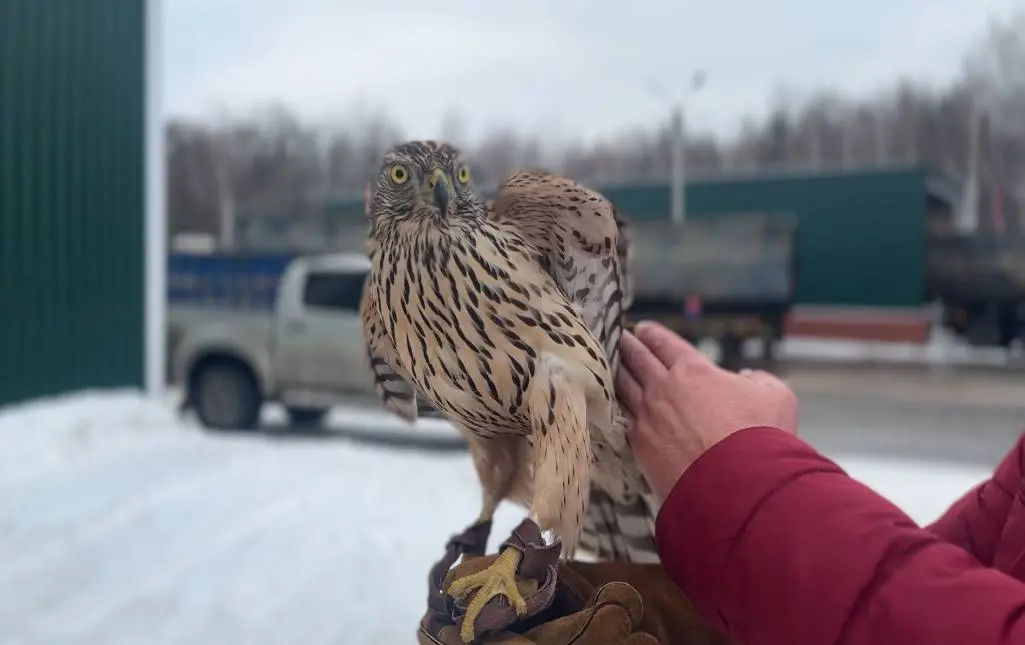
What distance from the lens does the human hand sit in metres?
1.05

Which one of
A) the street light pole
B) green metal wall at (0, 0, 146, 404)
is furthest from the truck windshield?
the street light pole

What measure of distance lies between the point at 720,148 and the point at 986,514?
251 inches

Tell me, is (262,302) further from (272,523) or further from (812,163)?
(812,163)

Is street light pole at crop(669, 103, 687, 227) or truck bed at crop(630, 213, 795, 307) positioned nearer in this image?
street light pole at crop(669, 103, 687, 227)

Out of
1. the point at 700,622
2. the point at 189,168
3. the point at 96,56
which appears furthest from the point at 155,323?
the point at 700,622

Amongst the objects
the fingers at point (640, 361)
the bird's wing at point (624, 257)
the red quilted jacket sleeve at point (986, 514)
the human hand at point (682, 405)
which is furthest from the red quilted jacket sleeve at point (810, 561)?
the red quilted jacket sleeve at point (986, 514)

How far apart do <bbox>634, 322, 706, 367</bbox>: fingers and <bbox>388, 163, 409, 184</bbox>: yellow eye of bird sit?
52 cm

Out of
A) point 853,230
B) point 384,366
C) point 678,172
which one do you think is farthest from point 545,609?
point 853,230

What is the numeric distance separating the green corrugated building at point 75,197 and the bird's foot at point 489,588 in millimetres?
4349

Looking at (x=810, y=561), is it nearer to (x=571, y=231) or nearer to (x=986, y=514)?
(x=571, y=231)

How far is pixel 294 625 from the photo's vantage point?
201 cm

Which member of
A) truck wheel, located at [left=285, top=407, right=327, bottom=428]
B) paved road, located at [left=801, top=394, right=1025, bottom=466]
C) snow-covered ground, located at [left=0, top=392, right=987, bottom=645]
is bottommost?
paved road, located at [left=801, top=394, right=1025, bottom=466]

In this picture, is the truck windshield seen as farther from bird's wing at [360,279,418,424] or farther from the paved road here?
bird's wing at [360,279,418,424]

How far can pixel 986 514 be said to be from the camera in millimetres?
1251
